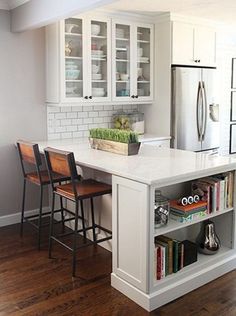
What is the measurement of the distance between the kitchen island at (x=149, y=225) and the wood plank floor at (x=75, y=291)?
0.28ft

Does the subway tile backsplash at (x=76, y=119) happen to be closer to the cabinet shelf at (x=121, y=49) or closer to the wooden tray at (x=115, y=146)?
the cabinet shelf at (x=121, y=49)

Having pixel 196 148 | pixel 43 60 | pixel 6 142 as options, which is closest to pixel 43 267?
pixel 6 142

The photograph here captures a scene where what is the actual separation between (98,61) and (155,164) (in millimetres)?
1941

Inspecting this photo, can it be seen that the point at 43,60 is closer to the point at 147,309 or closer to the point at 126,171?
the point at 126,171

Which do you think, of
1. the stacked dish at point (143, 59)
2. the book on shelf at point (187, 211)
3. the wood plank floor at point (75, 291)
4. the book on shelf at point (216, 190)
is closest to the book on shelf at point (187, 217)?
the book on shelf at point (187, 211)

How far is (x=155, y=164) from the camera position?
296 centimetres

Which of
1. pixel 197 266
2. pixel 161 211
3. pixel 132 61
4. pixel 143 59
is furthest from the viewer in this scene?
pixel 143 59

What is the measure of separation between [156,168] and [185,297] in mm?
917

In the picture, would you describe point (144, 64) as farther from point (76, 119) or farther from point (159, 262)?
point (159, 262)

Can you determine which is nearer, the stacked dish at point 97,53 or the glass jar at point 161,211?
the glass jar at point 161,211

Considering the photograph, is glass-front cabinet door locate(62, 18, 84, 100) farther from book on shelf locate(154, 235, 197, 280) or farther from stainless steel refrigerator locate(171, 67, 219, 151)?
book on shelf locate(154, 235, 197, 280)

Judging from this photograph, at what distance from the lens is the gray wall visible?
4.04 metres

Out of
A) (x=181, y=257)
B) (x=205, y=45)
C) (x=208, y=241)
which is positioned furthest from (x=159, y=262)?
(x=205, y=45)

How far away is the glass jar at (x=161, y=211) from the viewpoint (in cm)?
268
